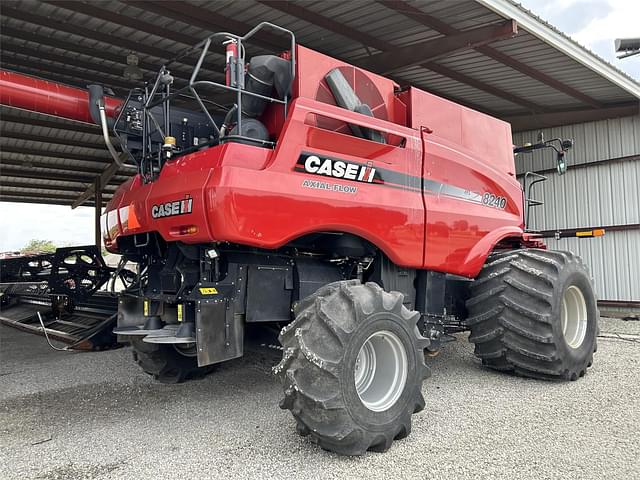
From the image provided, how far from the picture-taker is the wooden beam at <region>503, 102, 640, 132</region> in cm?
1018

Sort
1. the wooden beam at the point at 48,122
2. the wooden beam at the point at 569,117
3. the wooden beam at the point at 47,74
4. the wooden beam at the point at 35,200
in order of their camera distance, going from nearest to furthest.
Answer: the wooden beam at the point at 47,74 < the wooden beam at the point at 569,117 < the wooden beam at the point at 48,122 < the wooden beam at the point at 35,200

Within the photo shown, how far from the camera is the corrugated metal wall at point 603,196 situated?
10375 millimetres

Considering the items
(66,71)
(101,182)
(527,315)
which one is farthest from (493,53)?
(101,182)

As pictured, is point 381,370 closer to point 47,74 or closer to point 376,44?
point 376,44

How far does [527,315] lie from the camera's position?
16.0ft

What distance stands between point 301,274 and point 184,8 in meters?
4.28

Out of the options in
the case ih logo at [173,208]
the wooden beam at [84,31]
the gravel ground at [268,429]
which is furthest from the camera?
the wooden beam at [84,31]

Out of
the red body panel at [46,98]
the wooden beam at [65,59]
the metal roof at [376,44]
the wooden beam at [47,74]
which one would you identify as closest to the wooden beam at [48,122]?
the metal roof at [376,44]

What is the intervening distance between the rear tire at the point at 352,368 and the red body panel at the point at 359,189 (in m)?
0.63

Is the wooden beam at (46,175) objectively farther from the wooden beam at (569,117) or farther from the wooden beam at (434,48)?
the wooden beam at (569,117)

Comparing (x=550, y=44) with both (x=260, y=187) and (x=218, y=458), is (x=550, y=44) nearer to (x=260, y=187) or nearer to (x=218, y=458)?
(x=260, y=187)

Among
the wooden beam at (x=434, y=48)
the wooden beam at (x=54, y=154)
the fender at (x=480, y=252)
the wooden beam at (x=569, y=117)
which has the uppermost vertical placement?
the wooden beam at (x=54, y=154)

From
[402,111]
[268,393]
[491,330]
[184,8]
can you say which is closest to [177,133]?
[402,111]

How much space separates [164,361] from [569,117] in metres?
9.48
